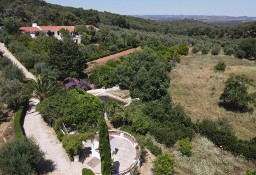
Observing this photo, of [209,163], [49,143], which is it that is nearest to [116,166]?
[49,143]

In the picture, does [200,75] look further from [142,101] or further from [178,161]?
[178,161]

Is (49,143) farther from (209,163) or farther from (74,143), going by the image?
(209,163)

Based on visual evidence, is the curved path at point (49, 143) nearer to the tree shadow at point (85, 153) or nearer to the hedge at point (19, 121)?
the hedge at point (19, 121)

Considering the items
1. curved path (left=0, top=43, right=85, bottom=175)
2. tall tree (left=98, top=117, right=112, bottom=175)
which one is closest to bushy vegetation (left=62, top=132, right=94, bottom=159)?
curved path (left=0, top=43, right=85, bottom=175)

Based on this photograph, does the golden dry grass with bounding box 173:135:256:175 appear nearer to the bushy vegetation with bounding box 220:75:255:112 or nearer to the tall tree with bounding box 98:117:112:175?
the tall tree with bounding box 98:117:112:175

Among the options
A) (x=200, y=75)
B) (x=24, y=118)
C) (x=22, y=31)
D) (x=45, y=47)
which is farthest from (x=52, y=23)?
(x=24, y=118)

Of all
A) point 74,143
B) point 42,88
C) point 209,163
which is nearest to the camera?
point 74,143

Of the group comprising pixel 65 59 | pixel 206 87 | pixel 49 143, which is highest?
pixel 65 59
